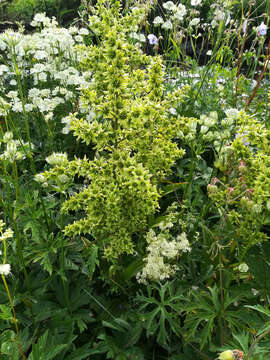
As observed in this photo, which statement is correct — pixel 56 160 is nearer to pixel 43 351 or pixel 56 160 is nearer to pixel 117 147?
pixel 117 147

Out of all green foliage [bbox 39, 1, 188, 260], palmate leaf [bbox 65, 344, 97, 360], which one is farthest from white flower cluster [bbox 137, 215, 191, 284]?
palmate leaf [bbox 65, 344, 97, 360]

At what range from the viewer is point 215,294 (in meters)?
1.58

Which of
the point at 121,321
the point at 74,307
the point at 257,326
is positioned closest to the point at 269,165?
the point at 257,326

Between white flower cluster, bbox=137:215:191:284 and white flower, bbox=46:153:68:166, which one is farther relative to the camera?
white flower cluster, bbox=137:215:191:284

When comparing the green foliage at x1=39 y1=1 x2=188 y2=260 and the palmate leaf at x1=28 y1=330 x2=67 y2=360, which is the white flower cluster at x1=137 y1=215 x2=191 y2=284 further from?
the palmate leaf at x1=28 y1=330 x2=67 y2=360

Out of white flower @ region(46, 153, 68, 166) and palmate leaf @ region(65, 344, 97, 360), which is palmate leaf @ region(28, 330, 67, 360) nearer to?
palmate leaf @ region(65, 344, 97, 360)

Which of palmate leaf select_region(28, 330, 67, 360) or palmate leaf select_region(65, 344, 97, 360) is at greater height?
palmate leaf select_region(28, 330, 67, 360)

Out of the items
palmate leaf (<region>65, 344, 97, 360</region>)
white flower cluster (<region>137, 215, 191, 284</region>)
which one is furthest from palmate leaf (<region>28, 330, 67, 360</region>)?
white flower cluster (<region>137, 215, 191, 284</region>)

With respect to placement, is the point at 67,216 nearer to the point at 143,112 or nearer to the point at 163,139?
the point at 163,139

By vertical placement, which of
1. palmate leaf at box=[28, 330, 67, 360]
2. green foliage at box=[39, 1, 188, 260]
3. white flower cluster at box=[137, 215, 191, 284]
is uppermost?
green foliage at box=[39, 1, 188, 260]

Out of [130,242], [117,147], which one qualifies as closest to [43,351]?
[130,242]

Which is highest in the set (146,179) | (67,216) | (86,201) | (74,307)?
(146,179)

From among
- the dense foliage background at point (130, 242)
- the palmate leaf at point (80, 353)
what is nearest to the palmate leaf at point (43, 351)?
the dense foliage background at point (130, 242)

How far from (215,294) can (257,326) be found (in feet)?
0.72
